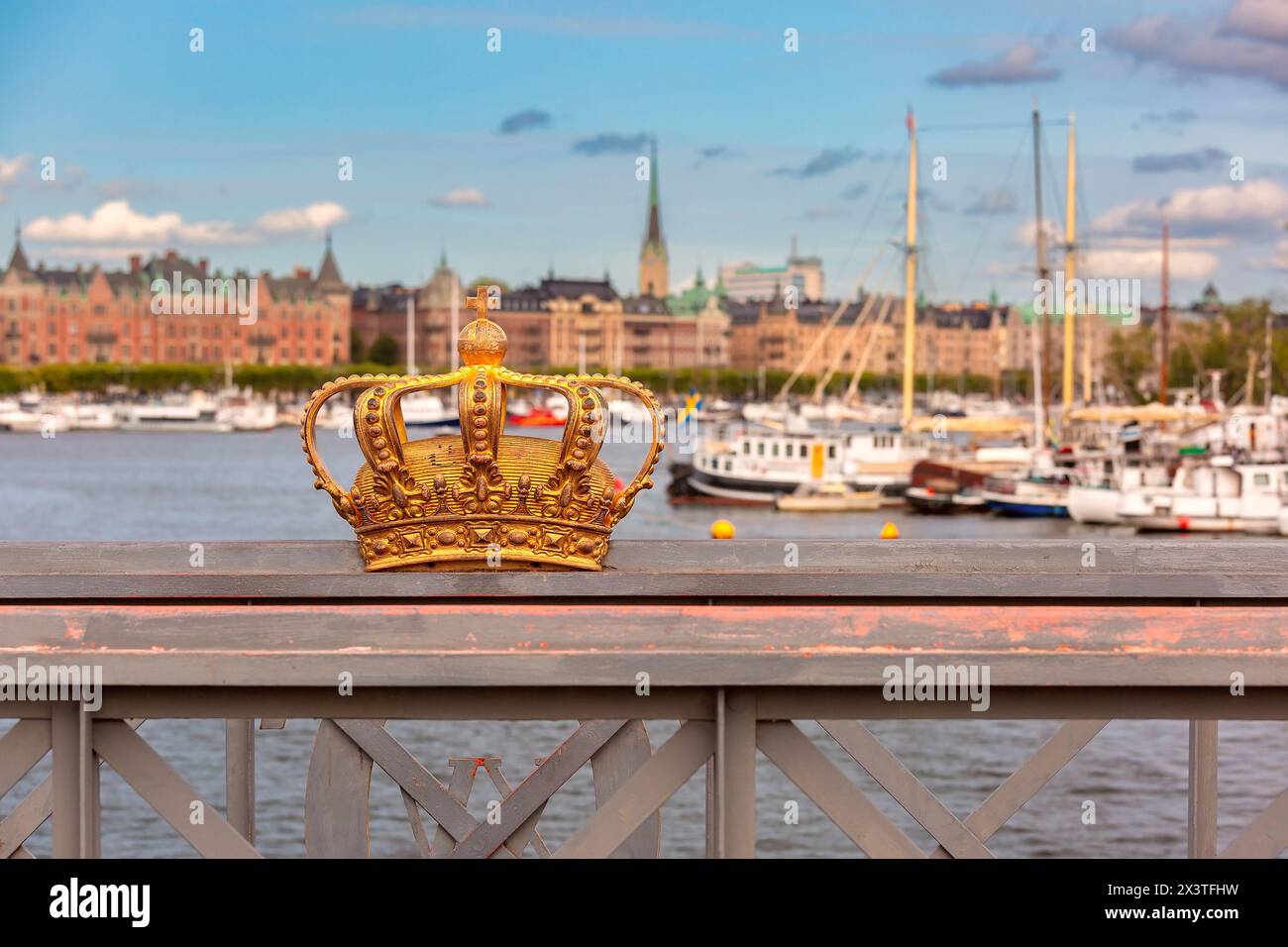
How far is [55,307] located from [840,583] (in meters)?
205

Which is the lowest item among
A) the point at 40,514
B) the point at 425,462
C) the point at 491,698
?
the point at 40,514

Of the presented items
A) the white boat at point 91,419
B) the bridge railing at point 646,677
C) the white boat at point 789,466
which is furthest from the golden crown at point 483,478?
the white boat at point 91,419

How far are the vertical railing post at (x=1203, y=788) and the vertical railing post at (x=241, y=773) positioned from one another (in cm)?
293

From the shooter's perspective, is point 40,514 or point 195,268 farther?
point 195,268

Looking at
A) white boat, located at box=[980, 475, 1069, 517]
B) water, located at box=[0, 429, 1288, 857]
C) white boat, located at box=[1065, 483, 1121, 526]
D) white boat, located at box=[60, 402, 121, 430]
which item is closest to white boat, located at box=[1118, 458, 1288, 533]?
white boat, located at box=[1065, 483, 1121, 526]

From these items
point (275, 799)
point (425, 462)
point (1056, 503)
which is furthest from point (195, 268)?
point (425, 462)

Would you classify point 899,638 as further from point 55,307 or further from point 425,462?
point 55,307

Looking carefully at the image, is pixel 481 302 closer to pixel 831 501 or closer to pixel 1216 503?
pixel 1216 503

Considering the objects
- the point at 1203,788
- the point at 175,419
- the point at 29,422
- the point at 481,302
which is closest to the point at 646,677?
the point at 481,302

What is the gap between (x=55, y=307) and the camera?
19938cm

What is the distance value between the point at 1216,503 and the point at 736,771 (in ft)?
175

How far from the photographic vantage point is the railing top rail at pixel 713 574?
15.6 feet
